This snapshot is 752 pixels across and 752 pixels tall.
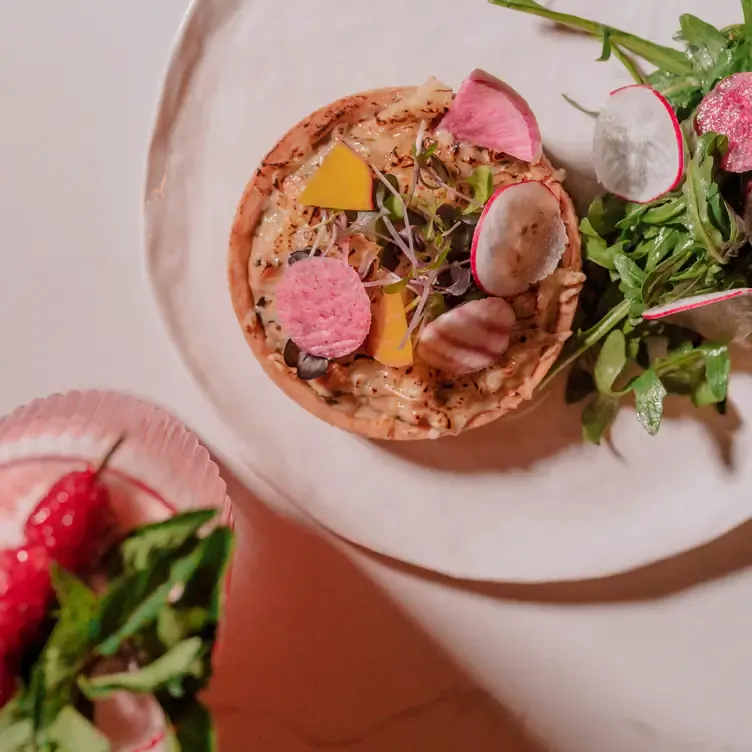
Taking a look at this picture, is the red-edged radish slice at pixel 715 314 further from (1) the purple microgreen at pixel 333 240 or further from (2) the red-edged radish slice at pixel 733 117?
(1) the purple microgreen at pixel 333 240

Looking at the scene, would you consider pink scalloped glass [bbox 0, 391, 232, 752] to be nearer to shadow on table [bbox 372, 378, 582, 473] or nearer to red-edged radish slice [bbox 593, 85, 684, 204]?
shadow on table [bbox 372, 378, 582, 473]

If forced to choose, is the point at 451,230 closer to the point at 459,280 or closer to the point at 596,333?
the point at 459,280

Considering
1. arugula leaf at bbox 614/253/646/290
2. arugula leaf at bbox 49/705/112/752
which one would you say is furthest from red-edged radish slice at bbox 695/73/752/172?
arugula leaf at bbox 49/705/112/752

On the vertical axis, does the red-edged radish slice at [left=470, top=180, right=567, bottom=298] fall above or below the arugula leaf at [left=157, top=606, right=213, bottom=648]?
above

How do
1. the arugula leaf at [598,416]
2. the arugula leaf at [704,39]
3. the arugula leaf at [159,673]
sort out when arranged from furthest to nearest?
the arugula leaf at [598,416] < the arugula leaf at [704,39] < the arugula leaf at [159,673]

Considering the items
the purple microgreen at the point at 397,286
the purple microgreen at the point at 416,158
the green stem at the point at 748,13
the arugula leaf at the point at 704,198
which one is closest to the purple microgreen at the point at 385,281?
the purple microgreen at the point at 397,286

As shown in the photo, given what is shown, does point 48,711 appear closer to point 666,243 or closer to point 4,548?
point 4,548
